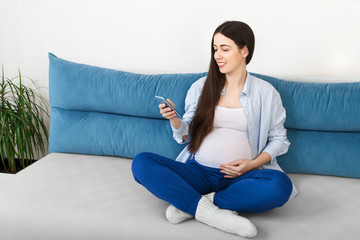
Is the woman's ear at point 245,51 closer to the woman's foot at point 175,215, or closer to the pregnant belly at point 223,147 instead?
the pregnant belly at point 223,147

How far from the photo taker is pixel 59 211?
146 cm

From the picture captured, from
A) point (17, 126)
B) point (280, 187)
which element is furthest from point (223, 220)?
point (17, 126)

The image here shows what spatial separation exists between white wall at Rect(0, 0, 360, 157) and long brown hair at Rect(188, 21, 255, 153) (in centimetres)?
49

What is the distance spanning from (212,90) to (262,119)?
0.89ft

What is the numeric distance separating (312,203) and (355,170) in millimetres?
388

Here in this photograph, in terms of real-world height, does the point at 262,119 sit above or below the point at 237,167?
above

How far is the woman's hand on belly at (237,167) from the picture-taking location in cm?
161

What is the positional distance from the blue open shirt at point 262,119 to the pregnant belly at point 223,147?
1.9 inches

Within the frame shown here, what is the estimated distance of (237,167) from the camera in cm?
161

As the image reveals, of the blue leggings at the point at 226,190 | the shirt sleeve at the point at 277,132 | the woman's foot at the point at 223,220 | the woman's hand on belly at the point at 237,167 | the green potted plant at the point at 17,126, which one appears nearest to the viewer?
the woman's foot at the point at 223,220

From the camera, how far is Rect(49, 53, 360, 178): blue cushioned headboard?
1.81m

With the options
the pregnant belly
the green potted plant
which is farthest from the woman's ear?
the green potted plant

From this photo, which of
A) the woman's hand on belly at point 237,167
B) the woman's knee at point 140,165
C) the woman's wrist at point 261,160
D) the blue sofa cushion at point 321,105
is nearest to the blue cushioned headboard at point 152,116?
the blue sofa cushion at point 321,105

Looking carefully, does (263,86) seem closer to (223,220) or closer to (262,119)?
(262,119)
